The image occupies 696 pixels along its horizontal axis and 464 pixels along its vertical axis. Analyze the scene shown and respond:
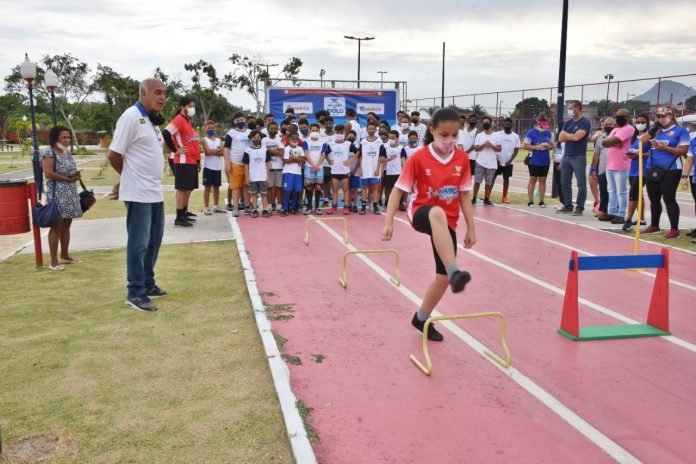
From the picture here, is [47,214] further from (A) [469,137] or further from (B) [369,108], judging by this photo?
(B) [369,108]

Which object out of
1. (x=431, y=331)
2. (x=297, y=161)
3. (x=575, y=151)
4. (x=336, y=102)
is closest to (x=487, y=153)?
(x=575, y=151)

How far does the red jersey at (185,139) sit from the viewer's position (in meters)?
9.85

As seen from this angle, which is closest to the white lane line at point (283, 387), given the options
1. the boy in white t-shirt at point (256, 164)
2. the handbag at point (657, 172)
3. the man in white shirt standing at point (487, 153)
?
the boy in white t-shirt at point (256, 164)

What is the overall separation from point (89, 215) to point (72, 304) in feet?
23.9

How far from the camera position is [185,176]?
10.8 metres

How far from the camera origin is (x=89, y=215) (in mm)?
12930

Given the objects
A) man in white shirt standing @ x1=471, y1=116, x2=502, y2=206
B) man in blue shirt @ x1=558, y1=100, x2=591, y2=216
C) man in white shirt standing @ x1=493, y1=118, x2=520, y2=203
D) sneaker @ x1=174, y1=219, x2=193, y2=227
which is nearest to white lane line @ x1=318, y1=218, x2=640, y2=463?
sneaker @ x1=174, y1=219, x2=193, y2=227

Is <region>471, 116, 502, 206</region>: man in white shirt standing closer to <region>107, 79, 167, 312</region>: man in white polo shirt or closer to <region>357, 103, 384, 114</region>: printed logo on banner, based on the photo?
<region>357, 103, 384, 114</region>: printed logo on banner

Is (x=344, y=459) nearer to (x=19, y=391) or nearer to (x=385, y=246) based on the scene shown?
(x=19, y=391)

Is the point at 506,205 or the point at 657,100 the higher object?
the point at 657,100

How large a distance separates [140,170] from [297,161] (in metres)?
6.42

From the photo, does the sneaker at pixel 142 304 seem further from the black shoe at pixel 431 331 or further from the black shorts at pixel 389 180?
the black shorts at pixel 389 180

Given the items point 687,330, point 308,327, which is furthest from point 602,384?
point 308,327

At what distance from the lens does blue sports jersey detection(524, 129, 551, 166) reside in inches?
546
